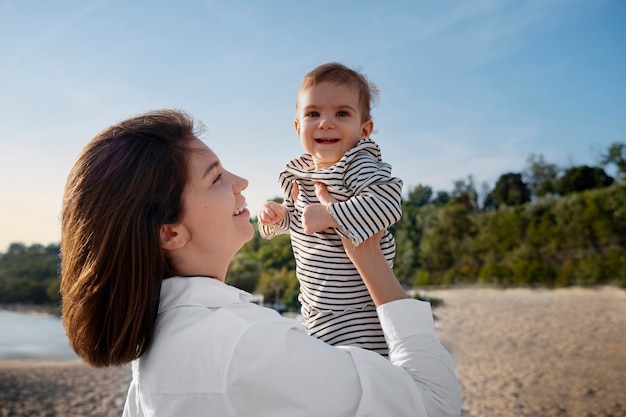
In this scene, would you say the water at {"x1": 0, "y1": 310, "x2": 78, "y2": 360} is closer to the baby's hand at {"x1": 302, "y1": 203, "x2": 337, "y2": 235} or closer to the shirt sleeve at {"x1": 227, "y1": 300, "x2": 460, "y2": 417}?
the baby's hand at {"x1": 302, "y1": 203, "x2": 337, "y2": 235}

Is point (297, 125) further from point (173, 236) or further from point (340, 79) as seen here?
point (173, 236)

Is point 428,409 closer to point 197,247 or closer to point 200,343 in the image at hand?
point 200,343

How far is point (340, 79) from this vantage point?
215cm

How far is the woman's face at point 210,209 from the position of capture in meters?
1.39

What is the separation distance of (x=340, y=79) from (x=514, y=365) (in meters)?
20.0

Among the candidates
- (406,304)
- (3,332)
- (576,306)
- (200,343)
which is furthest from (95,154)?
(3,332)

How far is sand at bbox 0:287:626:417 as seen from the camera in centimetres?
1525

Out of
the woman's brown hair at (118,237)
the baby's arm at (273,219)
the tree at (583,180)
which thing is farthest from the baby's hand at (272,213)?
the tree at (583,180)

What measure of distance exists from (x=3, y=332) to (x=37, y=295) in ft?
19.2

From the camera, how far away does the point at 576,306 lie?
22.6 meters

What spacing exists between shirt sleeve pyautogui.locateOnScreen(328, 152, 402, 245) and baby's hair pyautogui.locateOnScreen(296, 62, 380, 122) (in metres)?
0.34

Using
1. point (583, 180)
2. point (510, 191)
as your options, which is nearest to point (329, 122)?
point (510, 191)

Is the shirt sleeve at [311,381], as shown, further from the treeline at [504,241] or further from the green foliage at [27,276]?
the green foliage at [27,276]

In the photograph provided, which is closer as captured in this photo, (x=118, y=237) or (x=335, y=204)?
(x=118, y=237)
